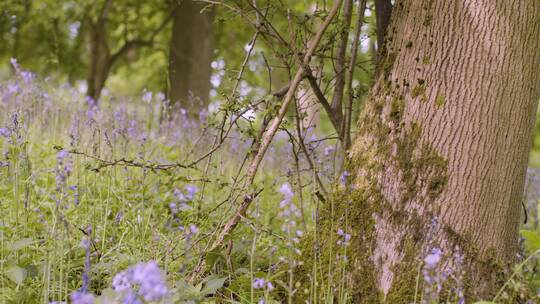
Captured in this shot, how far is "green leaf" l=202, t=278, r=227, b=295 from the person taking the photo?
92.0 inches

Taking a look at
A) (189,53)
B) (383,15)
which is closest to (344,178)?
(383,15)

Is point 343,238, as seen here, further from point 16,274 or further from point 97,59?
point 97,59

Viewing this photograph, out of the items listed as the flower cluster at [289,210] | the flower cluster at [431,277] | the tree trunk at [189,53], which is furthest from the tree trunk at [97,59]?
the flower cluster at [431,277]

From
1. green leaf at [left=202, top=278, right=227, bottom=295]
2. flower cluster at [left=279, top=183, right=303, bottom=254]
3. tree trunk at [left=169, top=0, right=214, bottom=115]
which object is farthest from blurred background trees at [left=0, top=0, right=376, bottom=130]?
flower cluster at [left=279, top=183, right=303, bottom=254]

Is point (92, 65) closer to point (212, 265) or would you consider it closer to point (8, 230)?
point (8, 230)

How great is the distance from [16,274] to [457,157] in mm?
1929

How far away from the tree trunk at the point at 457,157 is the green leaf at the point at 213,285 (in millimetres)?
540

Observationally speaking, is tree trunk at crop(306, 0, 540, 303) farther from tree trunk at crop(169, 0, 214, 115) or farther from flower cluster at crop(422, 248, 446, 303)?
tree trunk at crop(169, 0, 214, 115)

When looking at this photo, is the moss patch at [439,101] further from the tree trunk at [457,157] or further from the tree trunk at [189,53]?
the tree trunk at [189,53]

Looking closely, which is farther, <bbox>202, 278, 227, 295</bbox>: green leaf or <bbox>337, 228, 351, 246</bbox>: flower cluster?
<bbox>202, 278, 227, 295</bbox>: green leaf

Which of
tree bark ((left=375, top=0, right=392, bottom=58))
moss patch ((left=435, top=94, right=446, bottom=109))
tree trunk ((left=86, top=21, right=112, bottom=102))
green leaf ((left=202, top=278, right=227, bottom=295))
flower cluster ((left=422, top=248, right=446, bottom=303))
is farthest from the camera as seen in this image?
tree trunk ((left=86, top=21, right=112, bottom=102))

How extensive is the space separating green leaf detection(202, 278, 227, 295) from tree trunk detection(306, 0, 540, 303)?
1.77 feet

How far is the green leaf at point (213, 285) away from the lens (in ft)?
7.67

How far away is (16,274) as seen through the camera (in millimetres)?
2223
